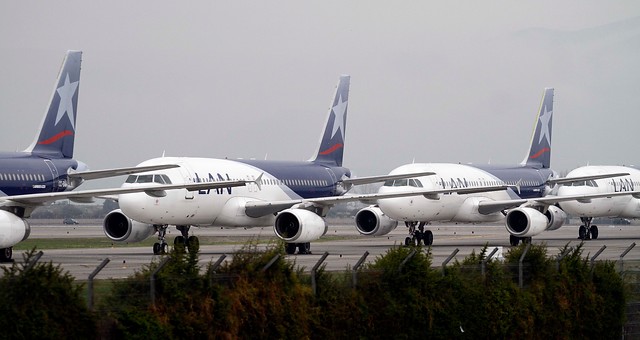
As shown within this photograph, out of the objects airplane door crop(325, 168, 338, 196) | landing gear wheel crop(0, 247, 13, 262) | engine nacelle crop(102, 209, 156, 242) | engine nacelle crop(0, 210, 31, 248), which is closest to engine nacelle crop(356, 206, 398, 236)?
airplane door crop(325, 168, 338, 196)

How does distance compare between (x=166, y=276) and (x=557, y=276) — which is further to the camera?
(x=557, y=276)

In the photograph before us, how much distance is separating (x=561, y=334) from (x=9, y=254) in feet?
61.6

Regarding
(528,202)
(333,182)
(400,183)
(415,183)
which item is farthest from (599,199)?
(333,182)

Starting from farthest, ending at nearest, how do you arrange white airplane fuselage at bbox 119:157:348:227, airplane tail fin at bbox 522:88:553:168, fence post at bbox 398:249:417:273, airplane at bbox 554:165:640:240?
airplane tail fin at bbox 522:88:553:168 < airplane at bbox 554:165:640:240 < white airplane fuselage at bbox 119:157:348:227 < fence post at bbox 398:249:417:273

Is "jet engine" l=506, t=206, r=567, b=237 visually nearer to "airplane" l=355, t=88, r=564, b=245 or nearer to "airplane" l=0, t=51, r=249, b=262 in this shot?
"airplane" l=355, t=88, r=564, b=245

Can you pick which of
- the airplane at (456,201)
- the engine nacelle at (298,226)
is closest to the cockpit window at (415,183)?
the airplane at (456,201)

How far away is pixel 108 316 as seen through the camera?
17.7 meters

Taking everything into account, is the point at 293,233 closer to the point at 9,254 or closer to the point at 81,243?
the point at 9,254

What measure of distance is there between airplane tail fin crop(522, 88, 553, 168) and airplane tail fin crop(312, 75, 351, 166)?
13.9 meters

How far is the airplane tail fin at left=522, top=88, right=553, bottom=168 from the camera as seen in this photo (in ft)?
223

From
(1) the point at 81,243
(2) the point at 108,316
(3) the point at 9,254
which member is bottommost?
(2) the point at 108,316

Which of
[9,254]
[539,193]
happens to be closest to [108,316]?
[9,254]

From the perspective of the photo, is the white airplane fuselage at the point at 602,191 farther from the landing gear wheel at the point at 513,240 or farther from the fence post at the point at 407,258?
the fence post at the point at 407,258

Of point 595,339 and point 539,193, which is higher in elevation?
point 539,193
